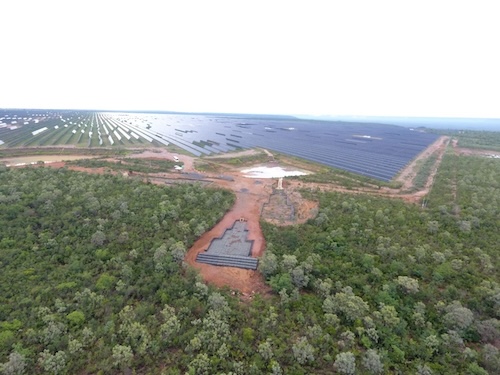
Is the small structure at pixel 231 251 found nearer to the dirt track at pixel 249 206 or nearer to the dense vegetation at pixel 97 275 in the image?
the dirt track at pixel 249 206

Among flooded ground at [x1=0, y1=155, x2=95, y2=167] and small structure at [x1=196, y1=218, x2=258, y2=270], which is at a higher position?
flooded ground at [x1=0, y1=155, x2=95, y2=167]

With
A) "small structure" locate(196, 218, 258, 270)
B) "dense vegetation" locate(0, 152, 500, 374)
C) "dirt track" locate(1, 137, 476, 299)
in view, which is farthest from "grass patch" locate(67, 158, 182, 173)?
"small structure" locate(196, 218, 258, 270)

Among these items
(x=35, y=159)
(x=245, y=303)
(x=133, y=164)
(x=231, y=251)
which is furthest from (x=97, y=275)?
(x=35, y=159)

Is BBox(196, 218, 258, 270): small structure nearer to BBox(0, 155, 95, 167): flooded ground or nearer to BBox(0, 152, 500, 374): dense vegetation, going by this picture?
BBox(0, 152, 500, 374): dense vegetation

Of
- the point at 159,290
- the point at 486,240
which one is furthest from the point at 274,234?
the point at 486,240

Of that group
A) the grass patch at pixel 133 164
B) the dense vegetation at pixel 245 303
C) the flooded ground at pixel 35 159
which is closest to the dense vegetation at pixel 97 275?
the dense vegetation at pixel 245 303

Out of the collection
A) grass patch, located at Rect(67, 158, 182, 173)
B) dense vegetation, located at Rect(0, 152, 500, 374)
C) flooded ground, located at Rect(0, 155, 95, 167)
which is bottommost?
dense vegetation, located at Rect(0, 152, 500, 374)

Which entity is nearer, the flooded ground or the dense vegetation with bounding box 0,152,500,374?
the dense vegetation with bounding box 0,152,500,374

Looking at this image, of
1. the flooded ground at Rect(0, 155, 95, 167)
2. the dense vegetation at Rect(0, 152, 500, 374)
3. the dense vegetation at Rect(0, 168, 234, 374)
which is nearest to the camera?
the dense vegetation at Rect(0, 152, 500, 374)
